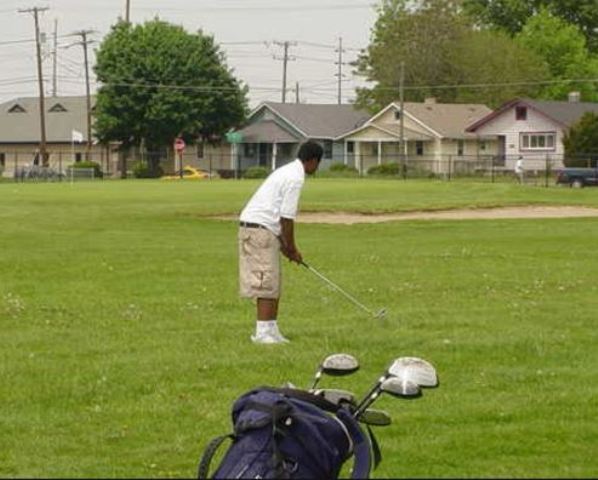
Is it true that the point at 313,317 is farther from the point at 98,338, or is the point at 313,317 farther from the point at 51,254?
the point at 51,254

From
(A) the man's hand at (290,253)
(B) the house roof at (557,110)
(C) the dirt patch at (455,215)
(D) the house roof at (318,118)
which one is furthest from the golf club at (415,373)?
(D) the house roof at (318,118)

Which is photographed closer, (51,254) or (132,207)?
(51,254)

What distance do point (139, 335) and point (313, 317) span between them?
7.35 feet

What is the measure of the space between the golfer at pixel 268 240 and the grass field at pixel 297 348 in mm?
398

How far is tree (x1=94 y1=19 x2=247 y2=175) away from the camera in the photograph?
10194 cm

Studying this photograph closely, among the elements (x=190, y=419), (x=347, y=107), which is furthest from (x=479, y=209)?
(x=347, y=107)

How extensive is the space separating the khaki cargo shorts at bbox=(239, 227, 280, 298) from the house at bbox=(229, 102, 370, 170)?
9542 centimetres

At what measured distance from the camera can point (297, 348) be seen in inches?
491

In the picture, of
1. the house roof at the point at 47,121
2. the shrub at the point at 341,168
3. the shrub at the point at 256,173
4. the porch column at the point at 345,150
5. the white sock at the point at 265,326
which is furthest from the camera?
the house roof at the point at 47,121

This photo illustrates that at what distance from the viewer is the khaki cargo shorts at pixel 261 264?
12.7 m

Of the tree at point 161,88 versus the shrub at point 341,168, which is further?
the tree at point 161,88

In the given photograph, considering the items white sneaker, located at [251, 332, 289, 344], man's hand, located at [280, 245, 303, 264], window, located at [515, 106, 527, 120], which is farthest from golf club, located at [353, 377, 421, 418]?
window, located at [515, 106, 527, 120]

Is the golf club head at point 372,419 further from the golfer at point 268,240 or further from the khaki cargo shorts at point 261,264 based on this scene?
the khaki cargo shorts at point 261,264

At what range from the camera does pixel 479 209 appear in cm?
Answer: 4275
